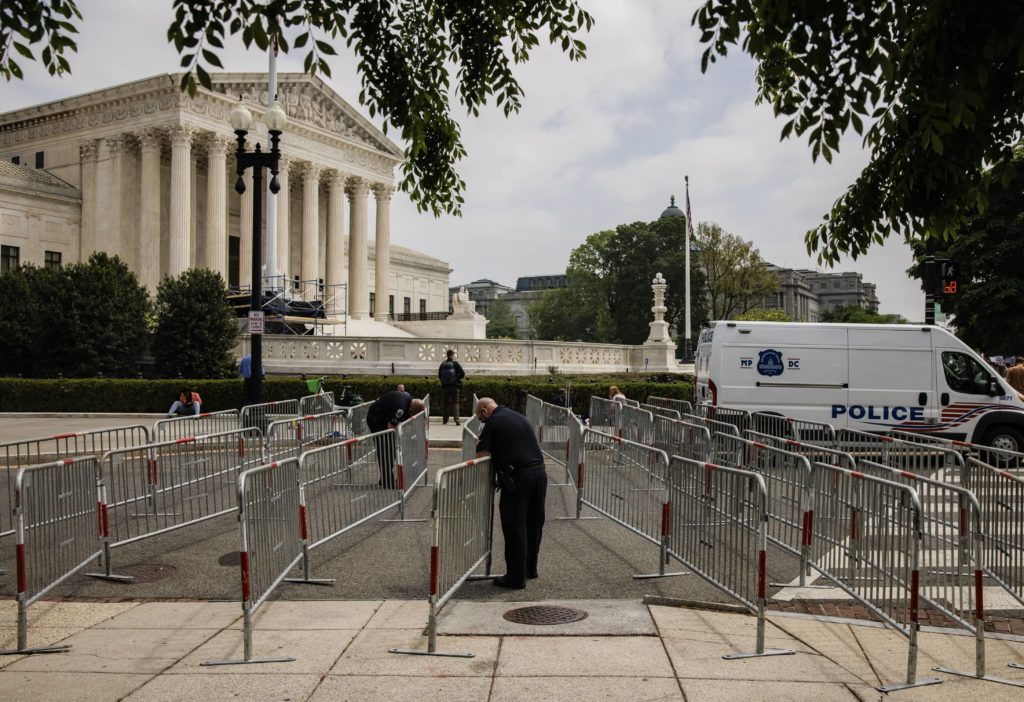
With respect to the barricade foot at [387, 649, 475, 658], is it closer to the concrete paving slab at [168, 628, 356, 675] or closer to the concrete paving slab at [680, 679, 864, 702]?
the concrete paving slab at [168, 628, 356, 675]

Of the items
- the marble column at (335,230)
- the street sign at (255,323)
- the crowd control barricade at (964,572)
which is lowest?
the crowd control barricade at (964,572)

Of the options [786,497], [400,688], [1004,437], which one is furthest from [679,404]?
[400,688]

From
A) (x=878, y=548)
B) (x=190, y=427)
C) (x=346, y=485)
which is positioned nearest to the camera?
(x=878, y=548)

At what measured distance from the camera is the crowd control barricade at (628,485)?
320 inches

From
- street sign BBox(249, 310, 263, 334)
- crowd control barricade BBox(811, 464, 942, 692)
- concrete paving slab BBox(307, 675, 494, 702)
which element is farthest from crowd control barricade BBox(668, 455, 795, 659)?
street sign BBox(249, 310, 263, 334)

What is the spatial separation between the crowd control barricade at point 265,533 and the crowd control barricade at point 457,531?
1.05 meters

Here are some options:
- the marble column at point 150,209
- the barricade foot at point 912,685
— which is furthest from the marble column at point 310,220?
the barricade foot at point 912,685

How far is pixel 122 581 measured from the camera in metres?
8.04

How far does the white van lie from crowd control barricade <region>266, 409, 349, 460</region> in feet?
23.4

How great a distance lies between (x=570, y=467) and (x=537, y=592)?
15.5ft

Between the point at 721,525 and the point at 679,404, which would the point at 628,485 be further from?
the point at 679,404

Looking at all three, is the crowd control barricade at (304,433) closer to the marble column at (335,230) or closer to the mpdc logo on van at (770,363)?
the mpdc logo on van at (770,363)

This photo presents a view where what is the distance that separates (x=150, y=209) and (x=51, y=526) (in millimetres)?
52686

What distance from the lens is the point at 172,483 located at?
1052 cm
